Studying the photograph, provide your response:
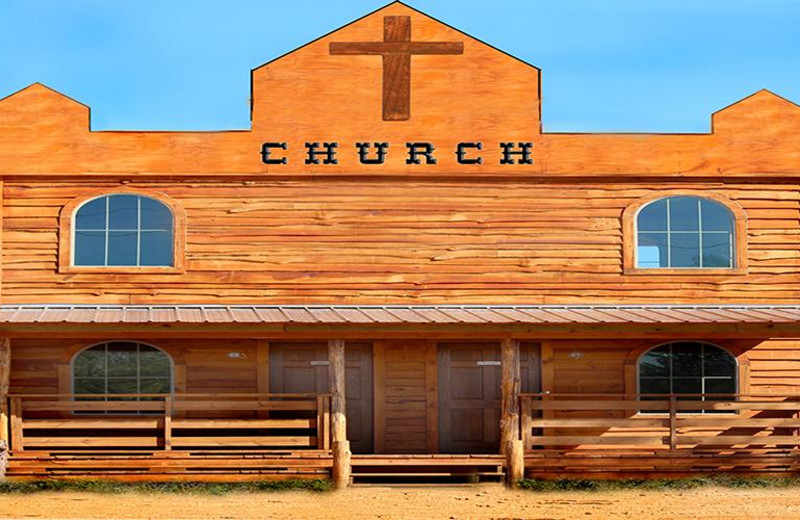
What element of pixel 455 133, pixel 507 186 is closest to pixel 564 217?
pixel 507 186

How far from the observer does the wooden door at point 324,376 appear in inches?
823

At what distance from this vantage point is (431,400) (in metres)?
21.0

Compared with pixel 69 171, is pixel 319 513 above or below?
below

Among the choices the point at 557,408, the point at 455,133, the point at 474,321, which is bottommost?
the point at 557,408

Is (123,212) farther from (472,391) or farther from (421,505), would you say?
(421,505)

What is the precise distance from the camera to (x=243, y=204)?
831 inches

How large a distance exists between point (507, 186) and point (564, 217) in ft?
3.76

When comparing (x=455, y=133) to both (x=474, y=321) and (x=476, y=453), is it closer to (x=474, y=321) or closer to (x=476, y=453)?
(x=474, y=321)

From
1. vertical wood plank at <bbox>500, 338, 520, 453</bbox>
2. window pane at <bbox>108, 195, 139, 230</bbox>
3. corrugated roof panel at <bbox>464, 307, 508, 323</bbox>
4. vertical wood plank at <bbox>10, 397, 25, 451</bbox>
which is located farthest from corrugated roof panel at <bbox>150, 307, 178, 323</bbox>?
vertical wood plank at <bbox>500, 338, 520, 453</bbox>

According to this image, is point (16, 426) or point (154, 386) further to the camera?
point (154, 386)

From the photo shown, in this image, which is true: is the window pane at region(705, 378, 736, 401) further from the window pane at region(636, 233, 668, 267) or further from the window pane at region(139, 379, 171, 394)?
the window pane at region(139, 379, 171, 394)

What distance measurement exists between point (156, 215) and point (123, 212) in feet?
1.88

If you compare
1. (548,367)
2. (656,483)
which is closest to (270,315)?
(548,367)

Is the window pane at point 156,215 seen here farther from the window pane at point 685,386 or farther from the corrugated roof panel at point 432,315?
the window pane at point 685,386
